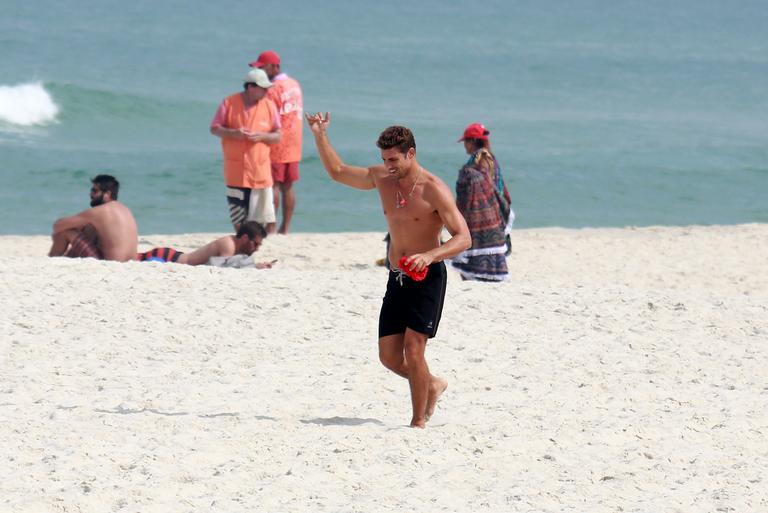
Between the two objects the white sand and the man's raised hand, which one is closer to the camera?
the white sand

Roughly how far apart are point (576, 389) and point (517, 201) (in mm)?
12888


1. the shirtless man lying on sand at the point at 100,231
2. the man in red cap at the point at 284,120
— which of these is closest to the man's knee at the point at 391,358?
the shirtless man lying on sand at the point at 100,231

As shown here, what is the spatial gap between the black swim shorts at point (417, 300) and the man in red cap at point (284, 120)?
632 cm

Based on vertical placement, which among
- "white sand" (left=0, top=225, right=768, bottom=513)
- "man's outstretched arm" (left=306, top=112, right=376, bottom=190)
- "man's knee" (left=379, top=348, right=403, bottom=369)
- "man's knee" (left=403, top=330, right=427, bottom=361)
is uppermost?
"man's outstretched arm" (left=306, top=112, right=376, bottom=190)

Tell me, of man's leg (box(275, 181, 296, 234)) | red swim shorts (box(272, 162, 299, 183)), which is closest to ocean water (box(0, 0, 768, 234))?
man's leg (box(275, 181, 296, 234))

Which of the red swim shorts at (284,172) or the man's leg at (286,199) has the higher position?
the red swim shorts at (284,172)

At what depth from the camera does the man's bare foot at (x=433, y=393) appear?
5707mm

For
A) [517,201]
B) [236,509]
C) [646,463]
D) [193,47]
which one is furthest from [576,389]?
[193,47]

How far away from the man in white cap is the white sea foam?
50.2 feet

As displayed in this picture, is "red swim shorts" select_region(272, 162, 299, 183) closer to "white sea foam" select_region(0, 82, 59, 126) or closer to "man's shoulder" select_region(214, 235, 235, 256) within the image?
"man's shoulder" select_region(214, 235, 235, 256)

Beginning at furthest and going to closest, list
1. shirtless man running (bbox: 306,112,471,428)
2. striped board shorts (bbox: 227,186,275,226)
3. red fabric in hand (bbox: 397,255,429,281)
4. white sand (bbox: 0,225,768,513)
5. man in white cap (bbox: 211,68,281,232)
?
striped board shorts (bbox: 227,186,275,226)
man in white cap (bbox: 211,68,281,232)
shirtless man running (bbox: 306,112,471,428)
red fabric in hand (bbox: 397,255,429,281)
white sand (bbox: 0,225,768,513)

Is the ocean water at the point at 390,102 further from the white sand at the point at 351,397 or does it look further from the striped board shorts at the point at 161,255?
the white sand at the point at 351,397

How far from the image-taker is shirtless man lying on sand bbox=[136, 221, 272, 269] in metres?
9.75

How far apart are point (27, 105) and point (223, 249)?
18.2m
